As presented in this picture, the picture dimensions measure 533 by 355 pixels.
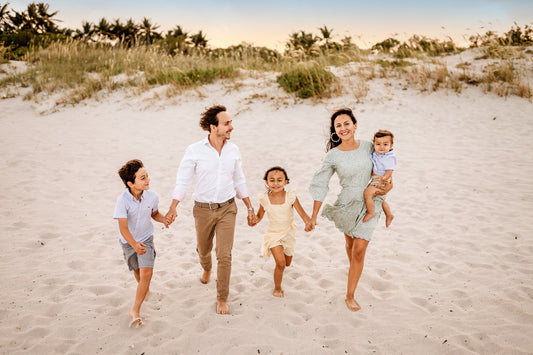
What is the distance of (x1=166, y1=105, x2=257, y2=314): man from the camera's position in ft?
12.0

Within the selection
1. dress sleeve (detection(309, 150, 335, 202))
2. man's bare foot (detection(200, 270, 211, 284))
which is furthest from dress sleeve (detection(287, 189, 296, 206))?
man's bare foot (detection(200, 270, 211, 284))

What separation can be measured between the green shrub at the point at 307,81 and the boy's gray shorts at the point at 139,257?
9.26m

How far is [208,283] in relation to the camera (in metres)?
4.38

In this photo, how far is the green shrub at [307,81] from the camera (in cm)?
1193

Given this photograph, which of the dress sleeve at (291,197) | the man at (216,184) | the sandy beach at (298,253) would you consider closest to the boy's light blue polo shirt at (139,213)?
the man at (216,184)

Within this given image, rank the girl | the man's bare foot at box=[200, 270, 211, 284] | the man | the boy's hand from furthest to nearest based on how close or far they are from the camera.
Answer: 1. the man's bare foot at box=[200, 270, 211, 284]
2. the girl
3. the man
4. the boy's hand

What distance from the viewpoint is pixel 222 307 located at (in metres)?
3.72

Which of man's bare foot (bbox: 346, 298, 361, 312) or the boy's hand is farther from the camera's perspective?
man's bare foot (bbox: 346, 298, 361, 312)

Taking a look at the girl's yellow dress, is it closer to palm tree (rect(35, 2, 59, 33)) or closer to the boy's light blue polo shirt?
the boy's light blue polo shirt

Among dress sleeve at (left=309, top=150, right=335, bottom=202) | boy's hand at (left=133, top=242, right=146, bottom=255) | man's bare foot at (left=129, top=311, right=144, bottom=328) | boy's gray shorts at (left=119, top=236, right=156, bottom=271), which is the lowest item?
man's bare foot at (left=129, top=311, right=144, bottom=328)

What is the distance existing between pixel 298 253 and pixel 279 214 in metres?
1.54

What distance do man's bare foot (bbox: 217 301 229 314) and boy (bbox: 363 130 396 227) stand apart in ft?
5.58

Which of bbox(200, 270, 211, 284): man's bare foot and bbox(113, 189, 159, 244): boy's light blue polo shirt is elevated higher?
bbox(113, 189, 159, 244): boy's light blue polo shirt

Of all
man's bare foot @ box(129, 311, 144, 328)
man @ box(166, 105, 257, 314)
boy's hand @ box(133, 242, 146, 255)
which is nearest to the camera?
boy's hand @ box(133, 242, 146, 255)
